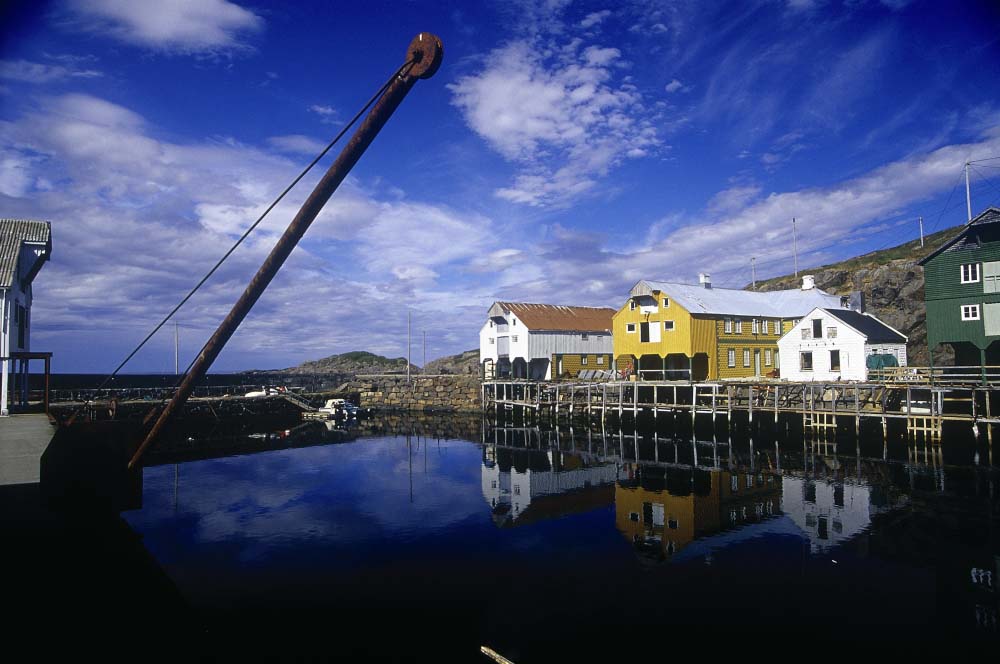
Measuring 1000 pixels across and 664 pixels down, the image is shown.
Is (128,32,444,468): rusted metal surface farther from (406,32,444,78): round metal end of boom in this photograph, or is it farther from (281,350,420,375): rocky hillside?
(281,350,420,375): rocky hillside

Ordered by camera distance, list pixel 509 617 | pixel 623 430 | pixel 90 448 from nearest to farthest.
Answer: pixel 509 617, pixel 90 448, pixel 623 430

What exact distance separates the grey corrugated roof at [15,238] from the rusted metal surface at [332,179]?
1316cm

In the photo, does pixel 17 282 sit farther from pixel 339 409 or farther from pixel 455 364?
pixel 455 364

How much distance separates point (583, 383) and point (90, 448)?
121 ft

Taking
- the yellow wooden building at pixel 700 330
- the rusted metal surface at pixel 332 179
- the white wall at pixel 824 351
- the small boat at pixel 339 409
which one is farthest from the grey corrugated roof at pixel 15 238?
the white wall at pixel 824 351

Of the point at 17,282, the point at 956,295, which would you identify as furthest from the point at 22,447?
the point at 956,295

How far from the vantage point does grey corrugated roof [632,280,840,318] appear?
44781 millimetres

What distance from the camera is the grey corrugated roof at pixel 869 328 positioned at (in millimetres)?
37250

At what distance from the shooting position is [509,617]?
11859 millimetres

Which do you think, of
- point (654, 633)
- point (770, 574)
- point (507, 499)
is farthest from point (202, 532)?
point (770, 574)

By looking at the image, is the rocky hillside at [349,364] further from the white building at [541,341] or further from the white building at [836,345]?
the white building at [836,345]

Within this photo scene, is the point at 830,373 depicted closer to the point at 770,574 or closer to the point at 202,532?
the point at 770,574

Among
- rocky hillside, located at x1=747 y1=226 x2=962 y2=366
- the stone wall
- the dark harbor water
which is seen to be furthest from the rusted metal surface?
rocky hillside, located at x1=747 y1=226 x2=962 y2=366

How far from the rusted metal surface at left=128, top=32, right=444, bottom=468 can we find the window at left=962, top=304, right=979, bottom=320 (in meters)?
36.7
